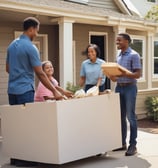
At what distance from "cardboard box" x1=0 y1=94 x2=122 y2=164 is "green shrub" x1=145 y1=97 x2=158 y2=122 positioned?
6.72 metres

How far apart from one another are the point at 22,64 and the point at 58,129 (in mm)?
1039

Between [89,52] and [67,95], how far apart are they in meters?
1.29

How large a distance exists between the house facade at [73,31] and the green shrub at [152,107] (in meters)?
0.20

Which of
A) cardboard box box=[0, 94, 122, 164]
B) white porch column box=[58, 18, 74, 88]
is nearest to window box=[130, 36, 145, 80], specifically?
white porch column box=[58, 18, 74, 88]

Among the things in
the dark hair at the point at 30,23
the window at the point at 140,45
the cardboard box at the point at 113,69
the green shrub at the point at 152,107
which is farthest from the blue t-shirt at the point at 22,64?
the window at the point at 140,45

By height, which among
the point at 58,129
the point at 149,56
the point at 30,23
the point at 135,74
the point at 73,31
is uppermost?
the point at 73,31

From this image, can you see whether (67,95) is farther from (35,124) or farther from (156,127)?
(156,127)

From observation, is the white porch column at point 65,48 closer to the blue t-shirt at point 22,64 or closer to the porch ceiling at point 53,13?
the porch ceiling at point 53,13

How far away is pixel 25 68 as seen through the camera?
5.80m

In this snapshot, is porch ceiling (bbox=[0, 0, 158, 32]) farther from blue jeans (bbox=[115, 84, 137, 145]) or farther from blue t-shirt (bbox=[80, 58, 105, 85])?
blue jeans (bbox=[115, 84, 137, 145])

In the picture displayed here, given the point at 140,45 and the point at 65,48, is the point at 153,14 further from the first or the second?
the point at 65,48

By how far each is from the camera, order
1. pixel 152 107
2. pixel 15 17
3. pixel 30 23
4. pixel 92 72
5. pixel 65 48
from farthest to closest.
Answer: pixel 152 107 → pixel 15 17 → pixel 65 48 → pixel 92 72 → pixel 30 23

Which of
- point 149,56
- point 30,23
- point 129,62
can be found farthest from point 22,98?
point 149,56

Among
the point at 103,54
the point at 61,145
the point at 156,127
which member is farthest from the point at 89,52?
the point at 103,54
